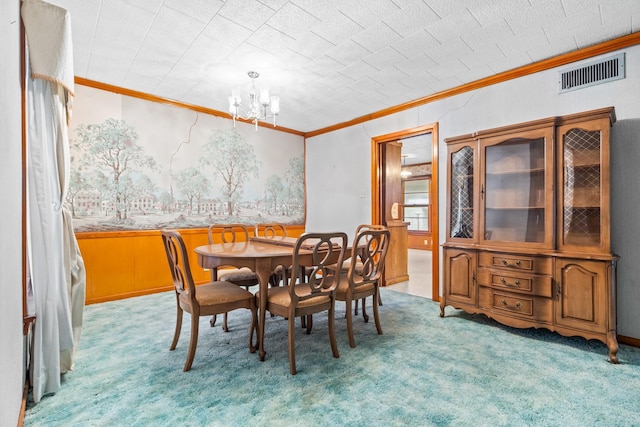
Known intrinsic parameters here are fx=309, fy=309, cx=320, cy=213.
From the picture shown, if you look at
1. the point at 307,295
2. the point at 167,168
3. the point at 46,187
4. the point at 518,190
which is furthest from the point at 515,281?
the point at 167,168

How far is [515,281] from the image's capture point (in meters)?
2.61

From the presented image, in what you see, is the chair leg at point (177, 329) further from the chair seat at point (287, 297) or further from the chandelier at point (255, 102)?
the chandelier at point (255, 102)

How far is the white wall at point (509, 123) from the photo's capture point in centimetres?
246

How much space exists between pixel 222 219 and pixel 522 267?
145 inches

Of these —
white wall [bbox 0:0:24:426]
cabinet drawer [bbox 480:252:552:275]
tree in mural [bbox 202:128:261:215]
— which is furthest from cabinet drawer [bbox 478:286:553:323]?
tree in mural [bbox 202:128:261:215]

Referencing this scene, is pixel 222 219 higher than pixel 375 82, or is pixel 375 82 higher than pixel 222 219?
pixel 375 82

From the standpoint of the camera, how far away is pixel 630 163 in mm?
2457

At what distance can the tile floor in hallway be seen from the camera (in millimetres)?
4121

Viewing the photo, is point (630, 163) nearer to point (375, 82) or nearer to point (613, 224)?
point (613, 224)

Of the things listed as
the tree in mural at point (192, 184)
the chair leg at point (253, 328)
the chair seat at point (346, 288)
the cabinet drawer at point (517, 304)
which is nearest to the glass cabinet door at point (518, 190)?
the cabinet drawer at point (517, 304)

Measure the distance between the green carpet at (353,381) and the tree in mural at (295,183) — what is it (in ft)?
9.42

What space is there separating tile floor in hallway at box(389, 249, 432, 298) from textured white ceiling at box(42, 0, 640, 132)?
8.30 feet

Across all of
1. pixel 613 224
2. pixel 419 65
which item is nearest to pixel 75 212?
pixel 419 65

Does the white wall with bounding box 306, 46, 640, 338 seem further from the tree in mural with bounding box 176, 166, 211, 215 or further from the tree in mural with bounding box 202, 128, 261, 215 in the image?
the tree in mural with bounding box 176, 166, 211, 215
